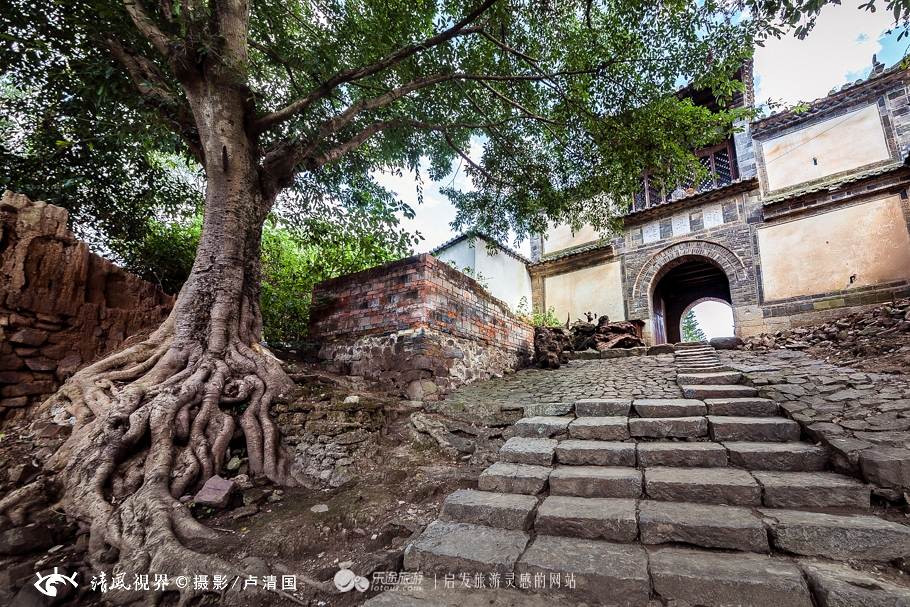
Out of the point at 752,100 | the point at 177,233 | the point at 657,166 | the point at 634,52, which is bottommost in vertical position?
the point at 177,233

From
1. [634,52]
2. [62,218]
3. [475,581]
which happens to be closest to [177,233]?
[62,218]

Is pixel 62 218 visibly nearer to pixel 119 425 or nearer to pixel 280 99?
pixel 119 425

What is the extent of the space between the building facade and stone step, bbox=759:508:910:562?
600cm

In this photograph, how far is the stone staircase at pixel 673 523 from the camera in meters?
1.45

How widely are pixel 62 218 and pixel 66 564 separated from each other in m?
3.38

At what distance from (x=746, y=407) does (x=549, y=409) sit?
1600 millimetres

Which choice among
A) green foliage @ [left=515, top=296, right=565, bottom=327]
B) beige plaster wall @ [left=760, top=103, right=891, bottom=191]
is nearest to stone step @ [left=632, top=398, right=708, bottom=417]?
green foliage @ [left=515, top=296, right=565, bottom=327]

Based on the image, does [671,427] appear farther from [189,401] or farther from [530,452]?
[189,401]

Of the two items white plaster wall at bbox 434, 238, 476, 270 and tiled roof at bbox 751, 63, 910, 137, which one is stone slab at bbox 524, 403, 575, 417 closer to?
white plaster wall at bbox 434, 238, 476, 270

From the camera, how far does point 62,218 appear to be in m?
3.51

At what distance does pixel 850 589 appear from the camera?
132cm

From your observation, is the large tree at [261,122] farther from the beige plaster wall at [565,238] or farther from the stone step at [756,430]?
the beige plaster wall at [565,238]

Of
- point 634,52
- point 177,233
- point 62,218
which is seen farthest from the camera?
point 177,233

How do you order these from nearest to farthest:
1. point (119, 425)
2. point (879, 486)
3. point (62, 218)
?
point (879, 486) < point (119, 425) < point (62, 218)
